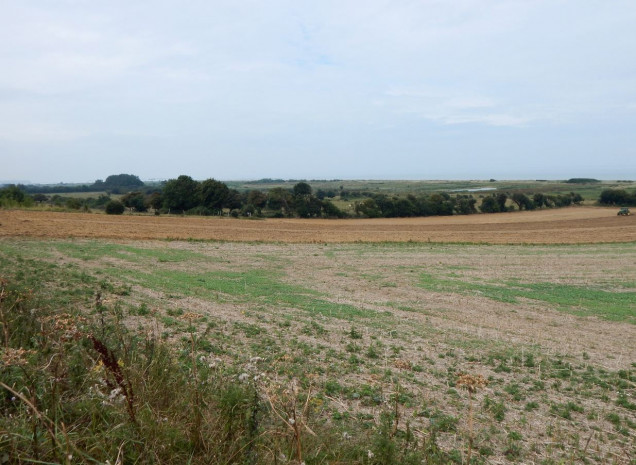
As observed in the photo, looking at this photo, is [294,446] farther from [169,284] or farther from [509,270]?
[509,270]

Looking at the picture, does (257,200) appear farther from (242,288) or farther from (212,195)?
(242,288)

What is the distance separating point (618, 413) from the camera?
282 inches

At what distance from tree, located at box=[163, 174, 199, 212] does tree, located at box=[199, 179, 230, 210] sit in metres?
1.35

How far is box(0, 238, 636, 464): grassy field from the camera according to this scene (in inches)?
130

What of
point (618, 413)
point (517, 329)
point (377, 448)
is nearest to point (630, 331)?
point (517, 329)

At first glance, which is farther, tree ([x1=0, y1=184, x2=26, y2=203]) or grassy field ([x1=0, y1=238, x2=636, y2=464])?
tree ([x1=0, y1=184, x2=26, y2=203])

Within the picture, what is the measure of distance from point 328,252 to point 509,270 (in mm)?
12666

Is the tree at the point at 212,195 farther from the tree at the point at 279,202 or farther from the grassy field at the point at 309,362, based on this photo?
the grassy field at the point at 309,362

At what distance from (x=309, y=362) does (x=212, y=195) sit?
68861mm

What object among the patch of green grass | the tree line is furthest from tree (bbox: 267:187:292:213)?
the patch of green grass

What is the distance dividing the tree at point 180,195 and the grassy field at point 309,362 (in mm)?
50156

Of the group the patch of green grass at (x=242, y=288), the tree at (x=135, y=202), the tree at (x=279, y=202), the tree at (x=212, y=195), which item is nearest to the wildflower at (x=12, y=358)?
the patch of green grass at (x=242, y=288)

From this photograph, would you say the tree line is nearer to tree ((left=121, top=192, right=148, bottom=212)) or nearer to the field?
tree ((left=121, top=192, right=148, bottom=212))

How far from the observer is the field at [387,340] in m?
4.89
